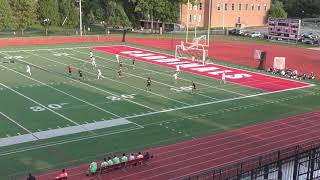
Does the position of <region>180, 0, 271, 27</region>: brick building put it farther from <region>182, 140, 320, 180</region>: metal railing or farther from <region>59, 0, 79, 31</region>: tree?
<region>182, 140, 320, 180</region>: metal railing

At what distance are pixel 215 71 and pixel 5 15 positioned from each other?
36515 mm

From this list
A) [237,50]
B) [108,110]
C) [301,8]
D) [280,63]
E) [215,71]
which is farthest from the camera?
[301,8]

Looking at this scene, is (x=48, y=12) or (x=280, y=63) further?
(x=48, y=12)

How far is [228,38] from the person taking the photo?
72938 mm

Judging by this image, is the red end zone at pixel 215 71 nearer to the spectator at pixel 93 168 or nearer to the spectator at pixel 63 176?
the spectator at pixel 93 168

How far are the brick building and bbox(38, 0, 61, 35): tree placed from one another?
23.2 m

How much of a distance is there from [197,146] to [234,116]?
6133mm

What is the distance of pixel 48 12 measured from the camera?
7306 cm

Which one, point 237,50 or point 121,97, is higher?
point 237,50

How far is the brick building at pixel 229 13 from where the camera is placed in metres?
87.4

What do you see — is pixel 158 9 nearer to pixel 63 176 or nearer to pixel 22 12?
pixel 22 12

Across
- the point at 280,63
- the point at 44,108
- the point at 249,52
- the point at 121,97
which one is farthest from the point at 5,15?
the point at 44,108

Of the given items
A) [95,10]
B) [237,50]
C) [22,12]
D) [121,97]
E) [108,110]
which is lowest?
[108,110]

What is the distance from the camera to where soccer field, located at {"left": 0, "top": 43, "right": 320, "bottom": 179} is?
68.9 ft
